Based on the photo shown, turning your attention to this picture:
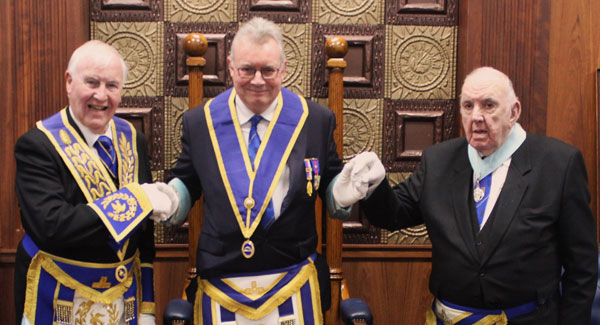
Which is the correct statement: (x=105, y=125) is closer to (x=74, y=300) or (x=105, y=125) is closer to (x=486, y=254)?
(x=74, y=300)

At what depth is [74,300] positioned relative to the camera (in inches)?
85.8

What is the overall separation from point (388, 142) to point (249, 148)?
3.64 feet

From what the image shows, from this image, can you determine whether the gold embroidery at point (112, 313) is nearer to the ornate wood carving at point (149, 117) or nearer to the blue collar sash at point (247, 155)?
the blue collar sash at point (247, 155)

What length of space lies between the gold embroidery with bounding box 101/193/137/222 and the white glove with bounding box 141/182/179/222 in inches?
2.8

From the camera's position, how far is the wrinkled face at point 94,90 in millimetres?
2172

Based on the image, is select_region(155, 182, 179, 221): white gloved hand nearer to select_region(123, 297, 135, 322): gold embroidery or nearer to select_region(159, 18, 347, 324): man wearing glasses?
select_region(159, 18, 347, 324): man wearing glasses

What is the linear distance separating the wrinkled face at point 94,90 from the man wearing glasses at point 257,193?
335 millimetres

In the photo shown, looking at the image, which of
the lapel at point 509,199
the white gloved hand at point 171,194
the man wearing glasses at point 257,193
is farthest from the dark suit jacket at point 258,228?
the lapel at point 509,199

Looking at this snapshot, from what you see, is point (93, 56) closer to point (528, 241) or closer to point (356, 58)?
point (356, 58)

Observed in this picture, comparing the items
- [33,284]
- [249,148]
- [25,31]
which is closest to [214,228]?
[249,148]

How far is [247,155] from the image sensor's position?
2.35 meters

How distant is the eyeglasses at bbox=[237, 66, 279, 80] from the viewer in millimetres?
2244

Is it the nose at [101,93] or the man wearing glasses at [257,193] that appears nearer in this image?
the nose at [101,93]

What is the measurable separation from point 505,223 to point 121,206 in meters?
1.35
